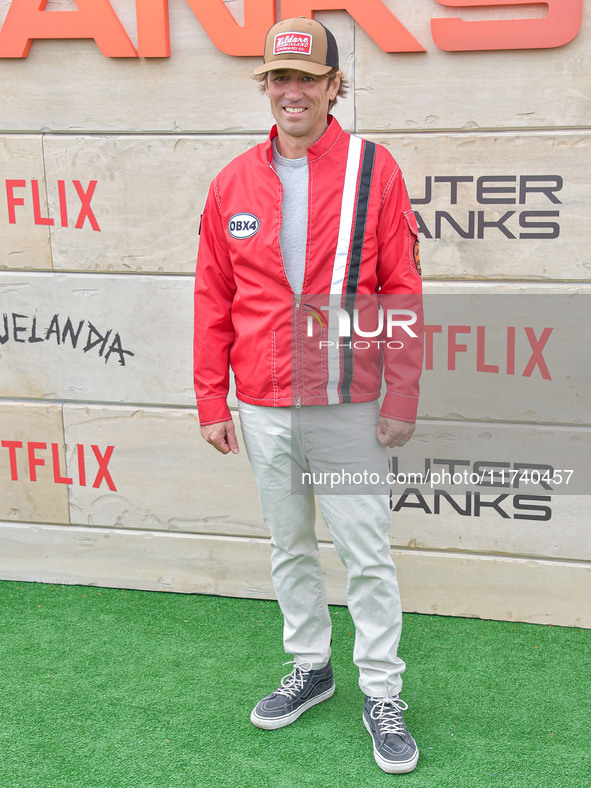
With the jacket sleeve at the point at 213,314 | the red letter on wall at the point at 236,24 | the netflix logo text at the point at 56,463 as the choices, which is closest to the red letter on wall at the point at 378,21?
the red letter on wall at the point at 236,24

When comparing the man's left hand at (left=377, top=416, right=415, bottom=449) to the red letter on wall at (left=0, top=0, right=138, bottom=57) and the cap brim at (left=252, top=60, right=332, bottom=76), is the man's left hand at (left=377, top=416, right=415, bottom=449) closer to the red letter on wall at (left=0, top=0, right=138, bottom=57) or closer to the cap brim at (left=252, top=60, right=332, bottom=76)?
the cap brim at (left=252, top=60, right=332, bottom=76)

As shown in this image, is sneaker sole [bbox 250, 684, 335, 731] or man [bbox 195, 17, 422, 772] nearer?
man [bbox 195, 17, 422, 772]

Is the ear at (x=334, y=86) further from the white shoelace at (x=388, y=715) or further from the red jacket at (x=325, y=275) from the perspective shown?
the white shoelace at (x=388, y=715)

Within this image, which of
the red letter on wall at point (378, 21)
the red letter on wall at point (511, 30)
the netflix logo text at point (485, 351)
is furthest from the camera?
the netflix logo text at point (485, 351)

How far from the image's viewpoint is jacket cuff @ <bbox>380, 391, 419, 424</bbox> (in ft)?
7.11

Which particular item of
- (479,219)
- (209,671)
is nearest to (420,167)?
(479,219)

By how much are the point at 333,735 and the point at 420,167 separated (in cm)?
175

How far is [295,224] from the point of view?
2.15 meters

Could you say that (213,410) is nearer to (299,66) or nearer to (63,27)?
(299,66)

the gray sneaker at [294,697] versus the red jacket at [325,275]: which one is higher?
the red jacket at [325,275]

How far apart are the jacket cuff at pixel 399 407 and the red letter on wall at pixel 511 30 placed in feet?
3.96

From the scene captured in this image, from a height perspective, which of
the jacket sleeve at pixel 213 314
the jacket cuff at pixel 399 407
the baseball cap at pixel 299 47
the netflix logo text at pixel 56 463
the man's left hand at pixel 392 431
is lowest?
the netflix logo text at pixel 56 463

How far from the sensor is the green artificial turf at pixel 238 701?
224cm

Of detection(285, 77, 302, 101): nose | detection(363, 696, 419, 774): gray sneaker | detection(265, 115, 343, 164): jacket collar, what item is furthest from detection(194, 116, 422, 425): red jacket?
detection(363, 696, 419, 774): gray sneaker
